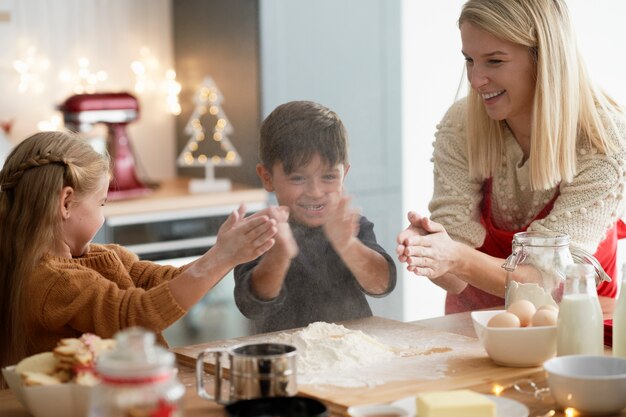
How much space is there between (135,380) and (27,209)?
0.71m

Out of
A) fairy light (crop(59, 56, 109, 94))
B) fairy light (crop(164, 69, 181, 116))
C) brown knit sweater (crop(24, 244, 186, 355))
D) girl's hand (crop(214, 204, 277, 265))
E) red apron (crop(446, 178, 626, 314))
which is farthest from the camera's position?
fairy light (crop(164, 69, 181, 116))

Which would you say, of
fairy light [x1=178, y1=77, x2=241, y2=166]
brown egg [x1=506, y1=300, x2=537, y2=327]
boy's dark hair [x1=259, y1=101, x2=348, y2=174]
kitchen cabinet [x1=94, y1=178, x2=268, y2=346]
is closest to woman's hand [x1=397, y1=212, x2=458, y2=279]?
boy's dark hair [x1=259, y1=101, x2=348, y2=174]

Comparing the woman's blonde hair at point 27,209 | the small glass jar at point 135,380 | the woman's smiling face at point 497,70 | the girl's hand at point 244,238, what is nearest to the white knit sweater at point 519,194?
the woman's smiling face at point 497,70

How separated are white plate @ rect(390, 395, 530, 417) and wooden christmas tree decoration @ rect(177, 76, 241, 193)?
2.23 m

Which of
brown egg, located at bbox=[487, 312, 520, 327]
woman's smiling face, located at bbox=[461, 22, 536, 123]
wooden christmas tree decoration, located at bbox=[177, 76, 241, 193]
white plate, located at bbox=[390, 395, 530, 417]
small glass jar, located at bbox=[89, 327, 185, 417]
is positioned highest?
woman's smiling face, located at bbox=[461, 22, 536, 123]

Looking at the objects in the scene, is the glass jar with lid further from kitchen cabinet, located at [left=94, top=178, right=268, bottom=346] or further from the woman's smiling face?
kitchen cabinet, located at [left=94, top=178, right=268, bottom=346]

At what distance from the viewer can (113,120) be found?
11.1 ft

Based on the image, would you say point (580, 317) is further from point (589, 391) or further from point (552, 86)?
point (552, 86)

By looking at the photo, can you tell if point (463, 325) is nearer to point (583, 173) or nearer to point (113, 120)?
point (583, 173)

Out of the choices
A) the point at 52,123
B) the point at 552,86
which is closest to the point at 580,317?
the point at 552,86

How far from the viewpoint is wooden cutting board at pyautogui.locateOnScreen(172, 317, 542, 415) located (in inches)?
52.2

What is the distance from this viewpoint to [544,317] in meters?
1.48

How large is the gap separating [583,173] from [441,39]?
174 cm

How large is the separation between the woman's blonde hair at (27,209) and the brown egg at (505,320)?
0.69 metres
